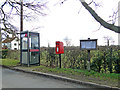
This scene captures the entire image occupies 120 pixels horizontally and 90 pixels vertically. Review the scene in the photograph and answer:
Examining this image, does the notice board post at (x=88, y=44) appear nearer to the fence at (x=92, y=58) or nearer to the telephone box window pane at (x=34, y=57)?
the fence at (x=92, y=58)

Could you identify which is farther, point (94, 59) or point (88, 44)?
point (94, 59)

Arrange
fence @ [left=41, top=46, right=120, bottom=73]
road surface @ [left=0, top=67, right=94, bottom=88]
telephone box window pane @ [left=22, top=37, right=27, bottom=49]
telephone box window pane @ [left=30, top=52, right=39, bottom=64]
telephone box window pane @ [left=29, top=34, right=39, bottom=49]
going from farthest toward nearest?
1. telephone box window pane @ [left=22, top=37, right=27, bottom=49]
2. telephone box window pane @ [left=29, top=34, right=39, bottom=49]
3. telephone box window pane @ [left=30, top=52, right=39, bottom=64]
4. fence @ [left=41, top=46, right=120, bottom=73]
5. road surface @ [left=0, top=67, right=94, bottom=88]

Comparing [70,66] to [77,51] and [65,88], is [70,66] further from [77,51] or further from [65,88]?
[65,88]

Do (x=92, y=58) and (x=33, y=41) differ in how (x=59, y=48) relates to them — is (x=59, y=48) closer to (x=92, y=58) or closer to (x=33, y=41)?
(x=92, y=58)

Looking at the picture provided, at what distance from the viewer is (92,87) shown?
14.3 ft

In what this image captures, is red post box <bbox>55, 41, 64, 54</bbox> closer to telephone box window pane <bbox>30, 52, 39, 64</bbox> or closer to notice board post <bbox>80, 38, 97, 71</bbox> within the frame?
notice board post <bbox>80, 38, 97, 71</bbox>

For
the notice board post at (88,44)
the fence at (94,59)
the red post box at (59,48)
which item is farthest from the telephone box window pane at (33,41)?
the notice board post at (88,44)

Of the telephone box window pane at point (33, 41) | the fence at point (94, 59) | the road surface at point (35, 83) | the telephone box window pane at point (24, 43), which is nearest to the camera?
the road surface at point (35, 83)

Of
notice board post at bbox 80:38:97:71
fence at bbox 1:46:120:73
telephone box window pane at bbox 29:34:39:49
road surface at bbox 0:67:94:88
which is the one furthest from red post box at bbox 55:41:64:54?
telephone box window pane at bbox 29:34:39:49

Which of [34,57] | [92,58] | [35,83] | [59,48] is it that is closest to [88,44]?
[92,58]

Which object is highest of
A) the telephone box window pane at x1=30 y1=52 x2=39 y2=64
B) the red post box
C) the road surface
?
the red post box

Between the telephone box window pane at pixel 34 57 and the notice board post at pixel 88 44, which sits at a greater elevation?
the notice board post at pixel 88 44

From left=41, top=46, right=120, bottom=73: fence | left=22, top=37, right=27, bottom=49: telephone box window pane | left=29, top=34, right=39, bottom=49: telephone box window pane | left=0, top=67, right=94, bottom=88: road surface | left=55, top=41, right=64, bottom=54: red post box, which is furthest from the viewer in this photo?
left=22, top=37, right=27, bottom=49: telephone box window pane

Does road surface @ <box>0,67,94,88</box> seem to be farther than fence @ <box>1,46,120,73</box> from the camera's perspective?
No
